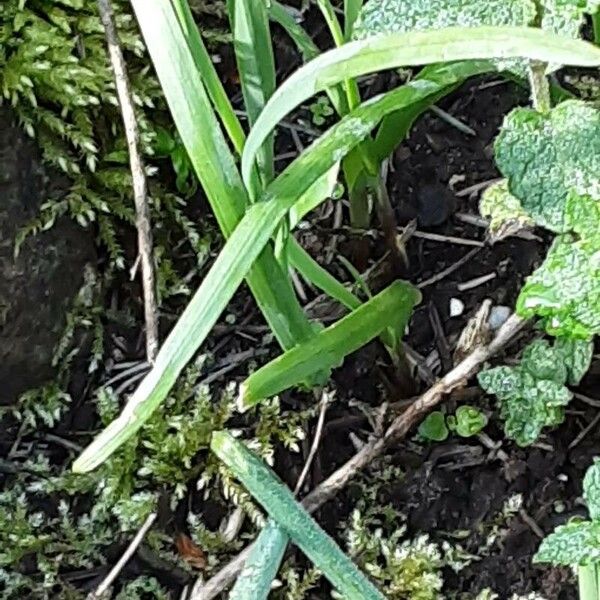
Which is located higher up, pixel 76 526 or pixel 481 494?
pixel 76 526

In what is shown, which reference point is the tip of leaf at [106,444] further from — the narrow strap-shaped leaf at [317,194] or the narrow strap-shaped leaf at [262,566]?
the narrow strap-shaped leaf at [317,194]

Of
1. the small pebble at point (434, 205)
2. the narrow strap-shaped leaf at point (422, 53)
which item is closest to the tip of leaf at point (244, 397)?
the narrow strap-shaped leaf at point (422, 53)

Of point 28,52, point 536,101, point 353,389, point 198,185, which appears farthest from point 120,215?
point 536,101

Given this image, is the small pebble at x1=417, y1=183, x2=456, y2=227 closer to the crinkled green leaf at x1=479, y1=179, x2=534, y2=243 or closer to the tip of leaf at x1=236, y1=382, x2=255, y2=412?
the crinkled green leaf at x1=479, y1=179, x2=534, y2=243

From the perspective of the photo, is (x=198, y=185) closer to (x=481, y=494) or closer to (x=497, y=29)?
(x=481, y=494)

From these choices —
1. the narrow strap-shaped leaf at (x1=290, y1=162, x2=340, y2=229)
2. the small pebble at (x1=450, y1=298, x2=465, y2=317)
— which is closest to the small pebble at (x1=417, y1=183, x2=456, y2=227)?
the small pebble at (x1=450, y1=298, x2=465, y2=317)

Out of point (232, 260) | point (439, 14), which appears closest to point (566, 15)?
point (439, 14)
